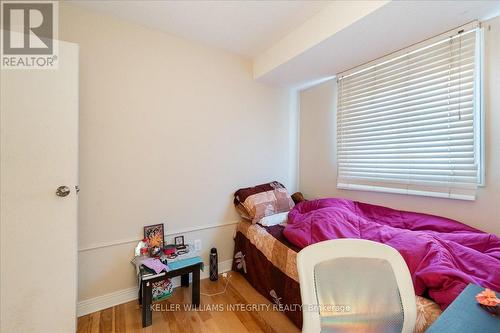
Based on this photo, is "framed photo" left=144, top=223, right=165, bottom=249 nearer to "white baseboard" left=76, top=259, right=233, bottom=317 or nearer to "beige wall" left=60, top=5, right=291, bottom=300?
"beige wall" left=60, top=5, right=291, bottom=300

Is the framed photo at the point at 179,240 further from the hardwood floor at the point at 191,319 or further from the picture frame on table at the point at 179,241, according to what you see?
the hardwood floor at the point at 191,319

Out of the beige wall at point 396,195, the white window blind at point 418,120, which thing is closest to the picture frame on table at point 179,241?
the beige wall at point 396,195

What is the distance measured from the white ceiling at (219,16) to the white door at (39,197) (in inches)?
23.4

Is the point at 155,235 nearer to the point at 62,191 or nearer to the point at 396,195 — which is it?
the point at 62,191

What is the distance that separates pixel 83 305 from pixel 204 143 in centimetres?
171

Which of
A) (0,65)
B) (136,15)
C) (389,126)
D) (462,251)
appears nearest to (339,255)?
(462,251)

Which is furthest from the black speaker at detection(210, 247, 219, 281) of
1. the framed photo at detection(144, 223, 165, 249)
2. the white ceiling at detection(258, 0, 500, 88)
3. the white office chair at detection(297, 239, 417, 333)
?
the white ceiling at detection(258, 0, 500, 88)

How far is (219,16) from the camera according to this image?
1.84 metres

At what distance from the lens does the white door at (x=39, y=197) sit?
1327 millimetres

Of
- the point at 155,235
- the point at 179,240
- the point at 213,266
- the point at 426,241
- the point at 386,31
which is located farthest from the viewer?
the point at 213,266

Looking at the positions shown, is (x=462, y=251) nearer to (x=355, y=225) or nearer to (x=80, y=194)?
(x=355, y=225)

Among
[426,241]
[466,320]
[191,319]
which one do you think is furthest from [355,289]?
[191,319]

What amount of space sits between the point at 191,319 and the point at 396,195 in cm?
209

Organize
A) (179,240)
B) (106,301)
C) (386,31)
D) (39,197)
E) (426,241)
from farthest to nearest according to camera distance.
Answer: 1. (179,240)
2. (106,301)
3. (386,31)
4. (39,197)
5. (426,241)
